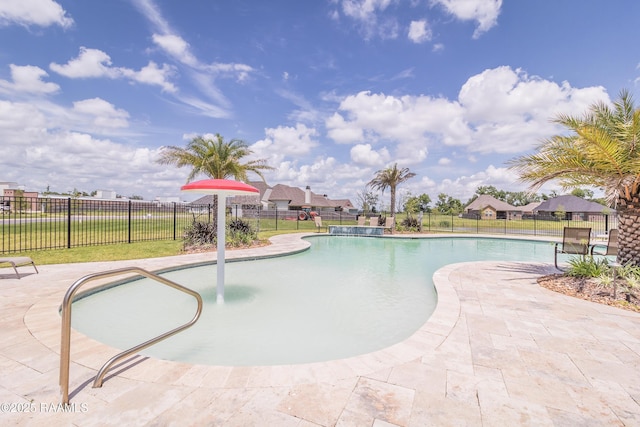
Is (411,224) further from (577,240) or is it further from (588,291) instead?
(588,291)

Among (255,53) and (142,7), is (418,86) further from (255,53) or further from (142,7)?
(142,7)

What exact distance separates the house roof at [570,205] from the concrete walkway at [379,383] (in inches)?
2486

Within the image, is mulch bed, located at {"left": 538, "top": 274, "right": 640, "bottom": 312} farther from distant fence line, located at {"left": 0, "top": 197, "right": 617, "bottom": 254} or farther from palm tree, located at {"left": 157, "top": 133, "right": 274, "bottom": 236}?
palm tree, located at {"left": 157, "top": 133, "right": 274, "bottom": 236}

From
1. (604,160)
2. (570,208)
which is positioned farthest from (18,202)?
(570,208)

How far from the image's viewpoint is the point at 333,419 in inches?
81.1

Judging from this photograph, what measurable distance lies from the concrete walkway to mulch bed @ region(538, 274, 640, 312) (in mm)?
1285

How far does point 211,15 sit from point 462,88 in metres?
12.7

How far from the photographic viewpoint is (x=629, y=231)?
19.9 feet

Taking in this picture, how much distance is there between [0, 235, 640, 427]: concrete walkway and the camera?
2.09 metres

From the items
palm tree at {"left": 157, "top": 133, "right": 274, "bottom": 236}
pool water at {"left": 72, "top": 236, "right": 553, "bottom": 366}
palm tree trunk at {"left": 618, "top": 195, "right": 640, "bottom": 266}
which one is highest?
palm tree at {"left": 157, "top": 133, "right": 274, "bottom": 236}

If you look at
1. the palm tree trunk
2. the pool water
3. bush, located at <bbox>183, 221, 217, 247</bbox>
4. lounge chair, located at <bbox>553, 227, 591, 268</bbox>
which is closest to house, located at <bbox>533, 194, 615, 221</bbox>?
lounge chair, located at <bbox>553, 227, 591, 268</bbox>

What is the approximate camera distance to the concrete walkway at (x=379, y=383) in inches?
82.4

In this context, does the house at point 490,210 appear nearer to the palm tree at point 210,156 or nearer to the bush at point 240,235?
the bush at point 240,235

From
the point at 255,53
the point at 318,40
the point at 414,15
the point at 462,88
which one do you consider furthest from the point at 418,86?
the point at 255,53
